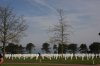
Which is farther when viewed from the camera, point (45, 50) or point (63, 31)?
point (45, 50)

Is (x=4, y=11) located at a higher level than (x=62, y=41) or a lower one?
higher

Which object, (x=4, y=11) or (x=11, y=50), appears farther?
(x=11, y=50)

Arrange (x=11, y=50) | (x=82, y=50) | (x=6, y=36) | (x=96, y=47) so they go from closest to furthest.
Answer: (x=6, y=36)
(x=11, y=50)
(x=96, y=47)
(x=82, y=50)

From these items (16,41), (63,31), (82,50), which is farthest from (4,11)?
(82,50)

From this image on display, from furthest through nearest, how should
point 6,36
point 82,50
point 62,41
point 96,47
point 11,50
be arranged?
point 82,50, point 96,47, point 11,50, point 62,41, point 6,36

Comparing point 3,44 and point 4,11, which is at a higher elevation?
point 4,11

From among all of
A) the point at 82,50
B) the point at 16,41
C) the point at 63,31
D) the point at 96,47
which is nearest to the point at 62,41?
the point at 63,31

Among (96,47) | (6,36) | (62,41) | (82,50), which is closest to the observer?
(6,36)

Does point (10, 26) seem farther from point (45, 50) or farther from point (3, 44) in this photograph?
point (45, 50)

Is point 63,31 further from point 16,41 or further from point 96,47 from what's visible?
point 96,47

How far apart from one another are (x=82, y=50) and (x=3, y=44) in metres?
65.0

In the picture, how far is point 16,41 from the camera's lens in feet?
163

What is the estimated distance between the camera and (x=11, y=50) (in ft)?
303

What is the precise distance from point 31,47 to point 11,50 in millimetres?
15228
